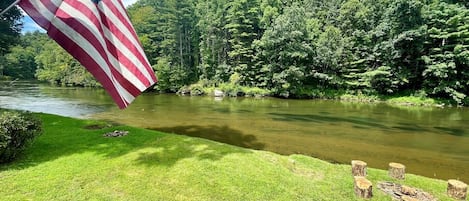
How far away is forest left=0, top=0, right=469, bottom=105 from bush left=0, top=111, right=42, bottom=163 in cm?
1284

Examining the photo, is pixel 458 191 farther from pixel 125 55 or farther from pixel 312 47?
pixel 312 47

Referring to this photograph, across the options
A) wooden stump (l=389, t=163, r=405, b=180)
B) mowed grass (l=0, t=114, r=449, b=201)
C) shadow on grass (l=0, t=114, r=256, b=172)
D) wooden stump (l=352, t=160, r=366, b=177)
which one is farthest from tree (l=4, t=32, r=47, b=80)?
wooden stump (l=389, t=163, r=405, b=180)

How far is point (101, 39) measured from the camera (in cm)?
332

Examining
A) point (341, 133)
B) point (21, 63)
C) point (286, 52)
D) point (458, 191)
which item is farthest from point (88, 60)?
point (21, 63)

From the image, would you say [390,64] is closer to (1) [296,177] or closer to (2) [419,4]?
(2) [419,4]

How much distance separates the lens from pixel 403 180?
6.05m

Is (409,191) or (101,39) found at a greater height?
(101,39)

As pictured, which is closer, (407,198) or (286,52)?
(407,198)

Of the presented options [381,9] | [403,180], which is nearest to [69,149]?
[403,180]

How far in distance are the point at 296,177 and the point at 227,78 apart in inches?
1168

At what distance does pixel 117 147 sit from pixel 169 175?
249 centimetres

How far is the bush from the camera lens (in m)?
6.07

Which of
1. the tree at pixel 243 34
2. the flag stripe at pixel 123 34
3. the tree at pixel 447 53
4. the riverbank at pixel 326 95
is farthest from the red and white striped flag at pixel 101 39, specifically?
the tree at pixel 243 34

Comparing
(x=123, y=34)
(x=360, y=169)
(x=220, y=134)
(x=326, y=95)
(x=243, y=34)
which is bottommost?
(x=220, y=134)
